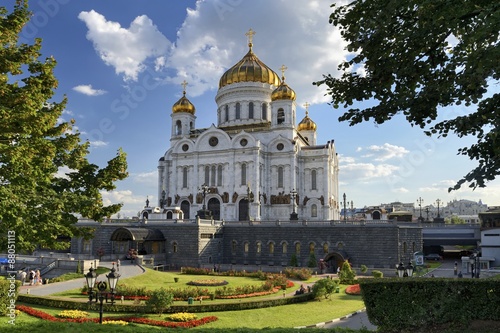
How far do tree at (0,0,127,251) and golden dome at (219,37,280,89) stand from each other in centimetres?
5064

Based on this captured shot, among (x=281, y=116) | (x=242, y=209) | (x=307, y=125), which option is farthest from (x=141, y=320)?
(x=307, y=125)

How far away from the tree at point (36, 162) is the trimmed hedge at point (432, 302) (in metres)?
9.95

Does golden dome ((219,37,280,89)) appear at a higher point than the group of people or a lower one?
higher

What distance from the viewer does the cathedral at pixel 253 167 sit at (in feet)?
186

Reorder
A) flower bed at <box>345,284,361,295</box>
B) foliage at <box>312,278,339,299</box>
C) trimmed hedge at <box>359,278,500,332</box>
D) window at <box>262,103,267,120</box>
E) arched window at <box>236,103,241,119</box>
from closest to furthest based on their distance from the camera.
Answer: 1. trimmed hedge at <box>359,278,500,332</box>
2. foliage at <box>312,278,339,299</box>
3. flower bed at <box>345,284,361,295</box>
4. arched window at <box>236,103,241,119</box>
5. window at <box>262,103,267,120</box>

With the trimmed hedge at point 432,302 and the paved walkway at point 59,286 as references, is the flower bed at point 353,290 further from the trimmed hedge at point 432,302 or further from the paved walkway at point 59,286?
the paved walkway at point 59,286

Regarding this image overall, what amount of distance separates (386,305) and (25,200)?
468 inches

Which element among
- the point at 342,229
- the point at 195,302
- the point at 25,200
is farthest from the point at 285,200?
the point at 25,200

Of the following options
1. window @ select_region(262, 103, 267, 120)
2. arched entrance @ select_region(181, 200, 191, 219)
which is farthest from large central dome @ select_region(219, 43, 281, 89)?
arched entrance @ select_region(181, 200, 191, 219)

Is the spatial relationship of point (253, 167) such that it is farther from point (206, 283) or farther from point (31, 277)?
point (31, 277)

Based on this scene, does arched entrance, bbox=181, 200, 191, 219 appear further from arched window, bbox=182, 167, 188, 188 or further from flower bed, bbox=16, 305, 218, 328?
flower bed, bbox=16, 305, 218, 328

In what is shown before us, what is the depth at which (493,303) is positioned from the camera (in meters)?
13.7

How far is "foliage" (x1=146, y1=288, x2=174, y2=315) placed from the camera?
20.2 m

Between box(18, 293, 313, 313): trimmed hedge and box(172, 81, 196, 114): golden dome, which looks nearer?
box(18, 293, 313, 313): trimmed hedge
